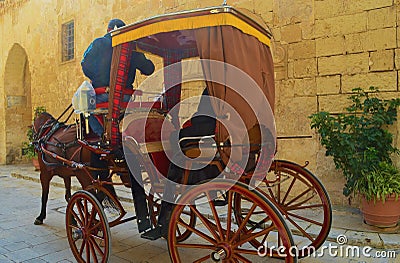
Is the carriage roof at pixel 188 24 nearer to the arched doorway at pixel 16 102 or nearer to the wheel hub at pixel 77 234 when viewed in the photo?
the wheel hub at pixel 77 234

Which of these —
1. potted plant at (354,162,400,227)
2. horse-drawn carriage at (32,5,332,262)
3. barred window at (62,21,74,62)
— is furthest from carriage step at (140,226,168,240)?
barred window at (62,21,74,62)

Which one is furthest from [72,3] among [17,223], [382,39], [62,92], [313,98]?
[382,39]

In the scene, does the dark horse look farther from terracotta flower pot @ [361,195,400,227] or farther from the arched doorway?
the arched doorway

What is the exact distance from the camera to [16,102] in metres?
12.2

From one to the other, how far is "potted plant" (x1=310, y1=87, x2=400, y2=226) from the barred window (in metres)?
7.92

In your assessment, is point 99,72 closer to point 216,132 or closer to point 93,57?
point 93,57

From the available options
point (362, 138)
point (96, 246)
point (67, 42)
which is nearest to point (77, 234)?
point (96, 246)

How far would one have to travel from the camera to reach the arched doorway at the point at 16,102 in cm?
1184

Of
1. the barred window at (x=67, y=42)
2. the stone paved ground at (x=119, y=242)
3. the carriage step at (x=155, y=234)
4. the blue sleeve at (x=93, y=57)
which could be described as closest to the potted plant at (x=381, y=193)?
the stone paved ground at (x=119, y=242)

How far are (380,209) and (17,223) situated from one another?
15.3ft

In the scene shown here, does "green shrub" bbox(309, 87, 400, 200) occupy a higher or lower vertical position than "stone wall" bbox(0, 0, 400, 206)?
lower

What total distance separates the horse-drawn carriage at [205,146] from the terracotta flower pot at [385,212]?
29.2 inches

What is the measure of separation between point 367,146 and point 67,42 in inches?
343

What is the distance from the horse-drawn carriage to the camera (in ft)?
7.64
